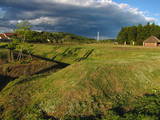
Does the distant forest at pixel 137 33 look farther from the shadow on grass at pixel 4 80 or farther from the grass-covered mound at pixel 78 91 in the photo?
the shadow on grass at pixel 4 80

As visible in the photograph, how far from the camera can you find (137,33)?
9112 cm

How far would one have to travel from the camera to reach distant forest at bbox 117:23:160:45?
277ft

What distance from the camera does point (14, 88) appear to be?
15.1 meters

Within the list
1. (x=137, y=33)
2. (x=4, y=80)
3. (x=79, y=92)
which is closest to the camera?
(x=79, y=92)

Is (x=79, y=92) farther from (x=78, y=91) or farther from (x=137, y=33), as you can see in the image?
(x=137, y=33)

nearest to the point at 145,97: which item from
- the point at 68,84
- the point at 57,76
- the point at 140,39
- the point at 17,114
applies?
the point at 68,84

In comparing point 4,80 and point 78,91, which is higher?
point 78,91

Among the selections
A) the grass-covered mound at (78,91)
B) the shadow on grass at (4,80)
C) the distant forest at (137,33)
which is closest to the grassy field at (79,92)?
the grass-covered mound at (78,91)

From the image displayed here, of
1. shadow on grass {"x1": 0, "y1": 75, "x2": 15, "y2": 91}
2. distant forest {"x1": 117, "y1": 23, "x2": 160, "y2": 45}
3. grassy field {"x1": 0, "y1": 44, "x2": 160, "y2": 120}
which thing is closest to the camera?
grassy field {"x1": 0, "y1": 44, "x2": 160, "y2": 120}

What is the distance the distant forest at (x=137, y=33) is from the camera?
84500 millimetres

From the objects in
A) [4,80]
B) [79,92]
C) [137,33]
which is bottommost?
[4,80]

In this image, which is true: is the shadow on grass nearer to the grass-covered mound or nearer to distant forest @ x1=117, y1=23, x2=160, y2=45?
the grass-covered mound

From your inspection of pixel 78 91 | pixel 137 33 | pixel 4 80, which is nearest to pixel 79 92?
pixel 78 91

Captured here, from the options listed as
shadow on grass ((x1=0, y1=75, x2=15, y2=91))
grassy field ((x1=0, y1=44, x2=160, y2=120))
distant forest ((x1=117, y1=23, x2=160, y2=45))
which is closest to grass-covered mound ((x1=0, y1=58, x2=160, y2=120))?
grassy field ((x1=0, y1=44, x2=160, y2=120))
